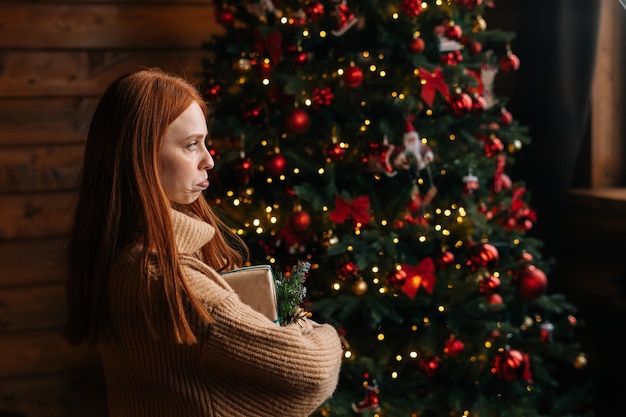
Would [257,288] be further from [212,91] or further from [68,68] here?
[68,68]

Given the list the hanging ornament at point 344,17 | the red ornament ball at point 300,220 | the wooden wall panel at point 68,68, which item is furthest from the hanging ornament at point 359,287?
the wooden wall panel at point 68,68

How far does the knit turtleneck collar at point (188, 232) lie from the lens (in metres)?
1.49

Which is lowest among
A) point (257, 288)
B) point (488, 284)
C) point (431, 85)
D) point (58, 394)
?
point (58, 394)

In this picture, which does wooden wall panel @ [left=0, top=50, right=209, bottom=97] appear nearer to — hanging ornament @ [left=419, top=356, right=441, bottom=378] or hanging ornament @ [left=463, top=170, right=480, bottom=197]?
hanging ornament @ [left=463, top=170, right=480, bottom=197]

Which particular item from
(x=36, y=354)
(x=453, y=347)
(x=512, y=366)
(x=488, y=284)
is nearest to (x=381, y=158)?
(x=488, y=284)

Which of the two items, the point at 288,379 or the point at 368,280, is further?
the point at 368,280

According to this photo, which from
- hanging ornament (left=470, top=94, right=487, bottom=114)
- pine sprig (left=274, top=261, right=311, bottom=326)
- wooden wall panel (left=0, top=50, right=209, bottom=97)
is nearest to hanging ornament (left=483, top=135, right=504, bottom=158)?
hanging ornament (left=470, top=94, right=487, bottom=114)

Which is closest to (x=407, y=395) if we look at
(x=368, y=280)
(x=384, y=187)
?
(x=368, y=280)

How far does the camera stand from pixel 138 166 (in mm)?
1445

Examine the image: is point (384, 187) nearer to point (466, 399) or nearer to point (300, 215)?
point (300, 215)

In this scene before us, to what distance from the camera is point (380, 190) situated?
111 inches

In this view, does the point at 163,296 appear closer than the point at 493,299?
Yes

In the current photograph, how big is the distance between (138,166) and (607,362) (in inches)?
102

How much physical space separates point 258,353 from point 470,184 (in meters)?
1.53
